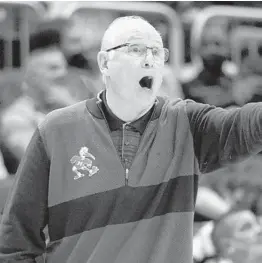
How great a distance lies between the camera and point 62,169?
3.20 ft

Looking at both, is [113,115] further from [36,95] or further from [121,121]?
[36,95]

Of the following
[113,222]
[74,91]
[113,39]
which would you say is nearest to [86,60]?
[74,91]

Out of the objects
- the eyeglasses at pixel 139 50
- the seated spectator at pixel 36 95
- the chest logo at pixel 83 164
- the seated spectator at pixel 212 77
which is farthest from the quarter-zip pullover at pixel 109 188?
the seated spectator at pixel 212 77

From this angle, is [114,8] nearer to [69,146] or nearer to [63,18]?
[63,18]

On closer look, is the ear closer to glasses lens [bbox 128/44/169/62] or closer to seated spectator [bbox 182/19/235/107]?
glasses lens [bbox 128/44/169/62]

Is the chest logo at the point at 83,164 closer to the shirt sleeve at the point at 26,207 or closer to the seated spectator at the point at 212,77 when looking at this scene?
the shirt sleeve at the point at 26,207

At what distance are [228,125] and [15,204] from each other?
0.42m

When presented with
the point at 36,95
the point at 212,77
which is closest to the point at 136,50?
the point at 36,95

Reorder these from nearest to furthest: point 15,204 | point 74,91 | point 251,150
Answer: point 251,150
point 15,204
point 74,91

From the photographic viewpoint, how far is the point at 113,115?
1.00 meters

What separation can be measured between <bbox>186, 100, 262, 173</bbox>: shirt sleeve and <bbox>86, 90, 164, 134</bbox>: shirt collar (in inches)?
2.3

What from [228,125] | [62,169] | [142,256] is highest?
[228,125]

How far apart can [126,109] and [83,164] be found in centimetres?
13

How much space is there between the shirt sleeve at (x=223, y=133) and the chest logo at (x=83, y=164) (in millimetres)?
193
